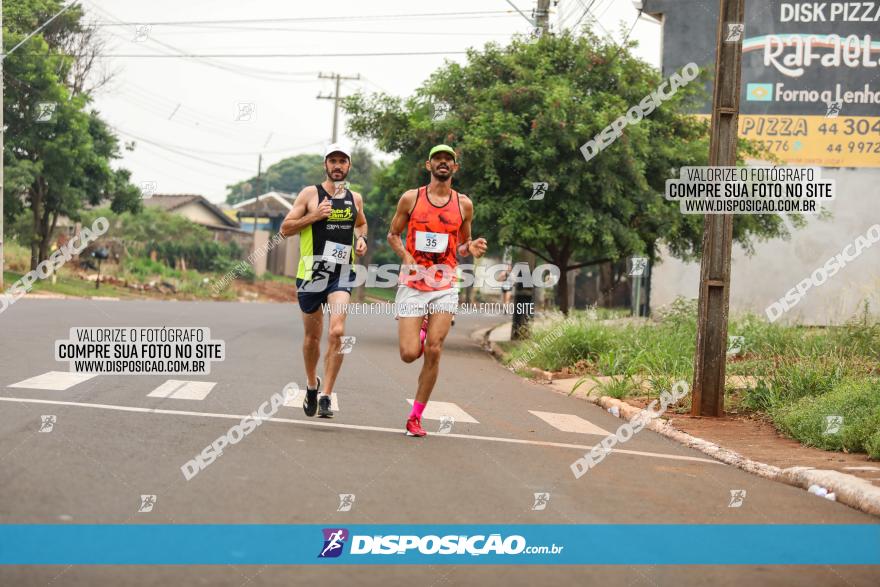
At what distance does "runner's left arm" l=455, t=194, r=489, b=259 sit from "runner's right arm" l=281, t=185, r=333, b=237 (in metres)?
1.13

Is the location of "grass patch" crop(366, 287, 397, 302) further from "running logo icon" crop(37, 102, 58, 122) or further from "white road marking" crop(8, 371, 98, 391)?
"white road marking" crop(8, 371, 98, 391)

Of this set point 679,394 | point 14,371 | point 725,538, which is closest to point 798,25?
point 679,394

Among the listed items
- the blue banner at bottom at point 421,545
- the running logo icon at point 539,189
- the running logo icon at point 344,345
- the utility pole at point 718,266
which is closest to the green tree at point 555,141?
the running logo icon at point 539,189

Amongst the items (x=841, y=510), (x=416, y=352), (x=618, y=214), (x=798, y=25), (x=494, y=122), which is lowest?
(x=841, y=510)

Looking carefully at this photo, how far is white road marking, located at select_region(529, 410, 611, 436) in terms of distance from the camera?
456 inches

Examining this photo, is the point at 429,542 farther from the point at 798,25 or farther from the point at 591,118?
the point at 798,25

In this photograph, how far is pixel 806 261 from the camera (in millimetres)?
36312

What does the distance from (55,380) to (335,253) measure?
13.4ft

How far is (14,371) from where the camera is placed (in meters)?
13.1

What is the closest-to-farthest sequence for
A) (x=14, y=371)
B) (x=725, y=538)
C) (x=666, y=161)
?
Answer: (x=725, y=538)
(x=14, y=371)
(x=666, y=161)

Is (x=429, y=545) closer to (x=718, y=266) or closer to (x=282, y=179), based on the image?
(x=718, y=266)

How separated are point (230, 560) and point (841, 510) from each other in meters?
4.30

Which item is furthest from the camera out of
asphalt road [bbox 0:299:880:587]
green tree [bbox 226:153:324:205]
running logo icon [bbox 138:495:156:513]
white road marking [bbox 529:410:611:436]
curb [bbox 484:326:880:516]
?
green tree [bbox 226:153:324:205]

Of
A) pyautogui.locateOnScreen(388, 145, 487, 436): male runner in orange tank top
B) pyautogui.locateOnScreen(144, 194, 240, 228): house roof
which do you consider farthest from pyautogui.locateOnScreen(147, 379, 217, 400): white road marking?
pyautogui.locateOnScreen(144, 194, 240, 228): house roof
